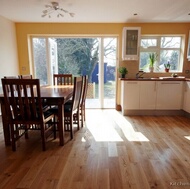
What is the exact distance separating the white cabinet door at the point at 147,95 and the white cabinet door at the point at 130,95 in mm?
116

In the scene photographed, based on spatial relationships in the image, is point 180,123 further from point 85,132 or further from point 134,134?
point 85,132

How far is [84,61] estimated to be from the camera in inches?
166

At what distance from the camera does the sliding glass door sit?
405cm

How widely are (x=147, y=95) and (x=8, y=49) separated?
3.46 m

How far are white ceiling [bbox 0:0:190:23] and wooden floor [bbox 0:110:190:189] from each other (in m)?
2.27

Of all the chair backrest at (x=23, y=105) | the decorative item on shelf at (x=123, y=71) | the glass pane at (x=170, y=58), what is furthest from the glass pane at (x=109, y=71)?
the chair backrest at (x=23, y=105)

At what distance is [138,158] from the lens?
1949mm

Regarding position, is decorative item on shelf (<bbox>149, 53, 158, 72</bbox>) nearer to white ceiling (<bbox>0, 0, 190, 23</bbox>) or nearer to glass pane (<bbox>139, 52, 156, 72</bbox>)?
glass pane (<bbox>139, 52, 156, 72</bbox>)

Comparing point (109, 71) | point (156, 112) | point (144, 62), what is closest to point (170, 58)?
point (144, 62)

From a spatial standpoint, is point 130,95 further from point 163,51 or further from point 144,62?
point 163,51

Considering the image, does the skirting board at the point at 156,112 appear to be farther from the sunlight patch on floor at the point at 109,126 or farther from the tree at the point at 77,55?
the tree at the point at 77,55

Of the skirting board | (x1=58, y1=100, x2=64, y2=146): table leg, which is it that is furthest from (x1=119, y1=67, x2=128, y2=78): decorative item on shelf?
(x1=58, y1=100, x2=64, y2=146): table leg

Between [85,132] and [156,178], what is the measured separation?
4.67 feet

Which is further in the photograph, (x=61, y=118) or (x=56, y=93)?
(x=56, y=93)
